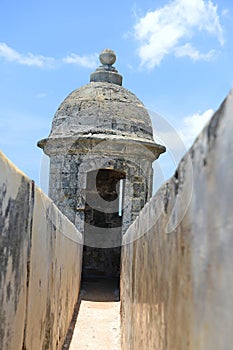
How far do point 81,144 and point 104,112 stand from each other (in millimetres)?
929

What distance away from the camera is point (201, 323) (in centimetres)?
130

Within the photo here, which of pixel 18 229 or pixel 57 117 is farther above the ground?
pixel 57 117

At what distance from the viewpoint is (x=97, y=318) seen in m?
8.05

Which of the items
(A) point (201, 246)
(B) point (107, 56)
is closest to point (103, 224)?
(B) point (107, 56)

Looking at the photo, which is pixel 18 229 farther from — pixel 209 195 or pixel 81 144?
pixel 81 144

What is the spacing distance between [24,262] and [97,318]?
18.5ft

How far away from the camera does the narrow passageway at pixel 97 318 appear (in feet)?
20.6

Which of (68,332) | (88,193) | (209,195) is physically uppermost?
(88,193)

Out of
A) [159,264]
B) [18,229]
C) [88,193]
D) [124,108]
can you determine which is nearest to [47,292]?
[18,229]

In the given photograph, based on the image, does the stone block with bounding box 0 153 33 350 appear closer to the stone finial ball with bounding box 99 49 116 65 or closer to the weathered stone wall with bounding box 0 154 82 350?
the weathered stone wall with bounding box 0 154 82 350

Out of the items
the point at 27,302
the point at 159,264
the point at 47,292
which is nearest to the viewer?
the point at 159,264

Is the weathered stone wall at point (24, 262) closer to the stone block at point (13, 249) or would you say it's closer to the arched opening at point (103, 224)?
the stone block at point (13, 249)

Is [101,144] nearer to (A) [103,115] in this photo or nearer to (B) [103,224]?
(A) [103,115]

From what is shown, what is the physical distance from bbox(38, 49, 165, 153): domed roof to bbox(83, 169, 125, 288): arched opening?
169 cm
